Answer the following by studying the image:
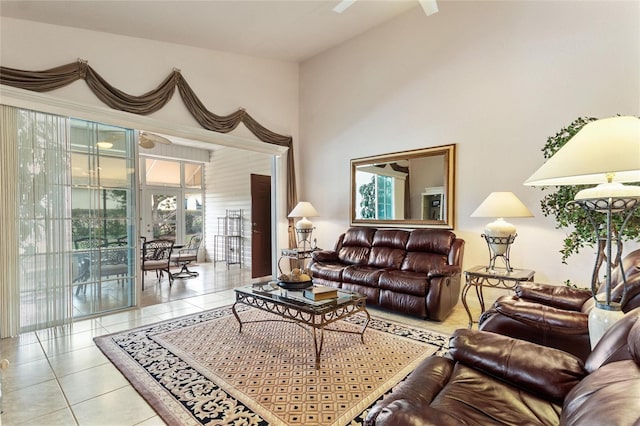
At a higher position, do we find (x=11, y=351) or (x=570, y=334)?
(x=570, y=334)

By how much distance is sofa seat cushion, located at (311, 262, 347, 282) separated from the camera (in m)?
4.26

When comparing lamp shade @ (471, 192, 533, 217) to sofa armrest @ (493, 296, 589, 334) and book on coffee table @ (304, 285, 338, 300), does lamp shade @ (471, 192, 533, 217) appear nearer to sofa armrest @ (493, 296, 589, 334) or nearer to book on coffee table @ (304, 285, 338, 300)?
sofa armrest @ (493, 296, 589, 334)

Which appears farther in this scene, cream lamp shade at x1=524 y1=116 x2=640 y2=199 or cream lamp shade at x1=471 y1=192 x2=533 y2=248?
cream lamp shade at x1=471 y1=192 x2=533 y2=248

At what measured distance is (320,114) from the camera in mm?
5777

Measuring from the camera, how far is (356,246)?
190 inches

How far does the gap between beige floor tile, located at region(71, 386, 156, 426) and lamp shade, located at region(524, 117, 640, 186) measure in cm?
260

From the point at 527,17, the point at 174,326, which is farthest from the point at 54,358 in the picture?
the point at 527,17

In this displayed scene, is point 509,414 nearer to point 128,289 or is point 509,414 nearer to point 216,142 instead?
point 128,289

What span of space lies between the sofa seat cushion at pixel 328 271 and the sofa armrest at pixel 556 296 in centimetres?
213

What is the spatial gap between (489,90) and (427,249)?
83.7 inches

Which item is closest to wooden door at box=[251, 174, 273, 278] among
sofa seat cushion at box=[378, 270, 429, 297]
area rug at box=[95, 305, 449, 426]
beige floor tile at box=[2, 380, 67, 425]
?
area rug at box=[95, 305, 449, 426]

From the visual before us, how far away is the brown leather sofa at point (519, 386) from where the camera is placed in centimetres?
95

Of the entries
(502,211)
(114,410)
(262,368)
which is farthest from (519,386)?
(114,410)

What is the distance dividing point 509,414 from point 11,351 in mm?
3827
